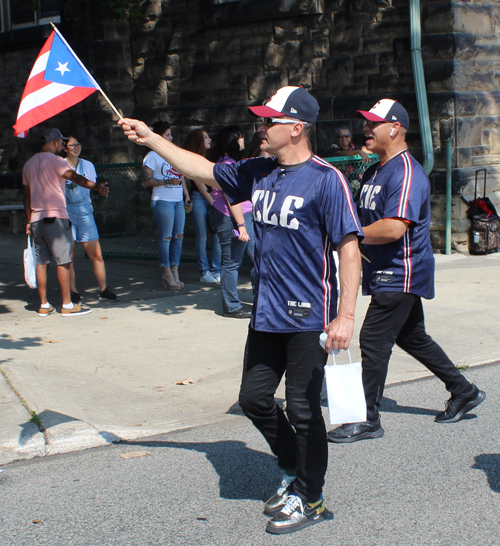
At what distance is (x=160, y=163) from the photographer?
860 cm

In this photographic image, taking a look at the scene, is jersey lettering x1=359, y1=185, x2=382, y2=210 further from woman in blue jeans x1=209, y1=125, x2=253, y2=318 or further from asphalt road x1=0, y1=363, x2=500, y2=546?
woman in blue jeans x1=209, y1=125, x2=253, y2=318

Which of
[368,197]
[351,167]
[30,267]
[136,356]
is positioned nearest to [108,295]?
[30,267]

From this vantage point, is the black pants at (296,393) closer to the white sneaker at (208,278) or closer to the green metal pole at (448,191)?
the white sneaker at (208,278)

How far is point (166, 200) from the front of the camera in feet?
28.3

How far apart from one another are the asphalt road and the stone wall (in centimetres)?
727

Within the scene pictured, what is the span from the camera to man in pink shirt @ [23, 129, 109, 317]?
7.43m

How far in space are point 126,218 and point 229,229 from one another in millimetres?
4968

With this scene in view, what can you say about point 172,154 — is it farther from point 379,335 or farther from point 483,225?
point 483,225

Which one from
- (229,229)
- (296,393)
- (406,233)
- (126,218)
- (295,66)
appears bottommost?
(296,393)

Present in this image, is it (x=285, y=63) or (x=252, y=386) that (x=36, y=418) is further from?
(x=285, y=63)

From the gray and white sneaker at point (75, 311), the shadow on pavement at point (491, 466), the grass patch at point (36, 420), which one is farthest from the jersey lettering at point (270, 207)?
the gray and white sneaker at point (75, 311)

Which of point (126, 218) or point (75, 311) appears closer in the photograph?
point (75, 311)

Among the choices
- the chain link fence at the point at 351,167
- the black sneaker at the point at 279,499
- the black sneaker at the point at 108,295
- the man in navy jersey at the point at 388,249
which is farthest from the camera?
the chain link fence at the point at 351,167

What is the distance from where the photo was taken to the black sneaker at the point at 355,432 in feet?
14.5
